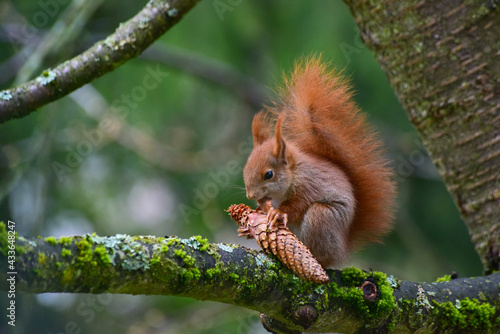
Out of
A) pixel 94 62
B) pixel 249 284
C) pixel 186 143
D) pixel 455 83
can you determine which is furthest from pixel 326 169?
pixel 186 143

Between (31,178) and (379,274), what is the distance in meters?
1.68

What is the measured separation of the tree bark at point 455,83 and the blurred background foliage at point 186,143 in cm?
126

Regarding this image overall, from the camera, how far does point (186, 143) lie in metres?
3.61

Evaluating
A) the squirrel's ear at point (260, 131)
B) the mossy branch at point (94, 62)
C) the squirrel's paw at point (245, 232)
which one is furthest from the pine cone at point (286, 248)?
the mossy branch at point (94, 62)

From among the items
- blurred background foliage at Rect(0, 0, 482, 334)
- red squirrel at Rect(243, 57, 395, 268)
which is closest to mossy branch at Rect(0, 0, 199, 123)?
red squirrel at Rect(243, 57, 395, 268)

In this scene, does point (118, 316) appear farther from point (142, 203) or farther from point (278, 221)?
point (278, 221)

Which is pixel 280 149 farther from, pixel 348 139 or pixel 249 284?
pixel 249 284

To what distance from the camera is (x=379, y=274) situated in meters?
1.34

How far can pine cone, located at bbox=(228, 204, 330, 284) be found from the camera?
4.09 feet

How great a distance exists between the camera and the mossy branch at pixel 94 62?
1380mm

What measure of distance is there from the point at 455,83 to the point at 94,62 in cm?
104

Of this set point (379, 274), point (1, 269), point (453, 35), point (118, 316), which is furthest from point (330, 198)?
point (118, 316)

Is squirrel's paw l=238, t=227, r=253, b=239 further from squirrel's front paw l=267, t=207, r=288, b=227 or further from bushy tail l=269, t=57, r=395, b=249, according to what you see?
bushy tail l=269, t=57, r=395, b=249

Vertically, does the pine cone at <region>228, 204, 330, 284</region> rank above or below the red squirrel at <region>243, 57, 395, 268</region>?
below
